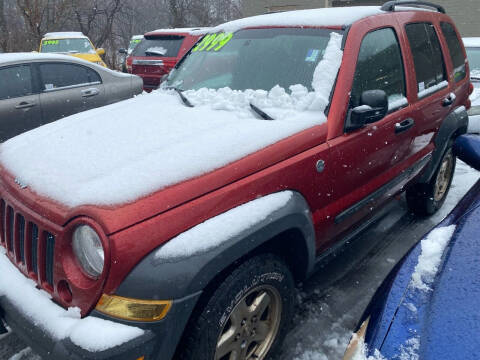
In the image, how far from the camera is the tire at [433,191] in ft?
12.7

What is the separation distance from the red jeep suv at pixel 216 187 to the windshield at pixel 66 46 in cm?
1145

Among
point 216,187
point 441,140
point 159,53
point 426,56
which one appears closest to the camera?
point 216,187

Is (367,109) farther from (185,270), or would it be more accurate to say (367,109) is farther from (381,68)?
(185,270)

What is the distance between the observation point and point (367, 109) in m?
2.38

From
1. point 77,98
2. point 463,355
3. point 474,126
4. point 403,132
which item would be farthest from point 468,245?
point 77,98

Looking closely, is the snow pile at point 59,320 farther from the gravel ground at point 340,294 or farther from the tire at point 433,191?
the tire at point 433,191

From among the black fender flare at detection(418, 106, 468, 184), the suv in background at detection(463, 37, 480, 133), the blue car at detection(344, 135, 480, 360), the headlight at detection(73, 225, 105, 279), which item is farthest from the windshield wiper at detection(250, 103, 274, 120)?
the suv in background at detection(463, 37, 480, 133)

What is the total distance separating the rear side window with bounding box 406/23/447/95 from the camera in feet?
10.5

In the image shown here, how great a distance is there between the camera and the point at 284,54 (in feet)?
9.05

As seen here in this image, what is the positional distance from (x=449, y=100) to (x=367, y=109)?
1.72 m

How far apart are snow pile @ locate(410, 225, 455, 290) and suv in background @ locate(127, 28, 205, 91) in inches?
298

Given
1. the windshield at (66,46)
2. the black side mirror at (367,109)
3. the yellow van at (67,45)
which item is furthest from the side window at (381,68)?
the windshield at (66,46)

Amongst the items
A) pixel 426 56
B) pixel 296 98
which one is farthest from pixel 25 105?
pixel 426 56

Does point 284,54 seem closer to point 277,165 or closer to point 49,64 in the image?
point 277,165
